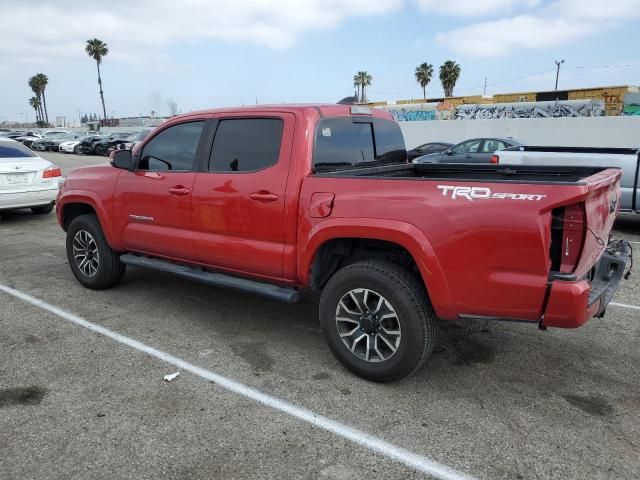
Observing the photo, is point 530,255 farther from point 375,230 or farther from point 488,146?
point 488,146

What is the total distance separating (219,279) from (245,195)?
821 mm

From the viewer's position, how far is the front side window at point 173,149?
4.63 meters

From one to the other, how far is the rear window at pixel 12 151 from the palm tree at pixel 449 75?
57.6 m

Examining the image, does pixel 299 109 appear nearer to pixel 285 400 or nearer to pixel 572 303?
pixel 285 400

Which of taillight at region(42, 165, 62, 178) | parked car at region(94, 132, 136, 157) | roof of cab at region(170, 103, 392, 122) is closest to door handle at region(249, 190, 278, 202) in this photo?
roof of cab at region(170, 103, 392, 122)

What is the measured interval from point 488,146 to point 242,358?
1527 centimetres

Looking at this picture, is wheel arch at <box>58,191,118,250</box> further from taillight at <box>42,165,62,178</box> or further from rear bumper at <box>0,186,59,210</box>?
taillight at <box>42,165,62,178</box>

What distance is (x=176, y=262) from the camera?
16.3 feet

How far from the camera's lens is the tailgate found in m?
2.98

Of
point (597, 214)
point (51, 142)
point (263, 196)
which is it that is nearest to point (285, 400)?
point (263, 196)

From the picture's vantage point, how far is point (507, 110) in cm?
3209

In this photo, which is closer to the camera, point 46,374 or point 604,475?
point 604,475

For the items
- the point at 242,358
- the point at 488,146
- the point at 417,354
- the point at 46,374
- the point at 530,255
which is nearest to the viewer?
the point at 530,255

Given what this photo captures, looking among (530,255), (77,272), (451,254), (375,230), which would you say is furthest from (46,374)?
(530,255)
